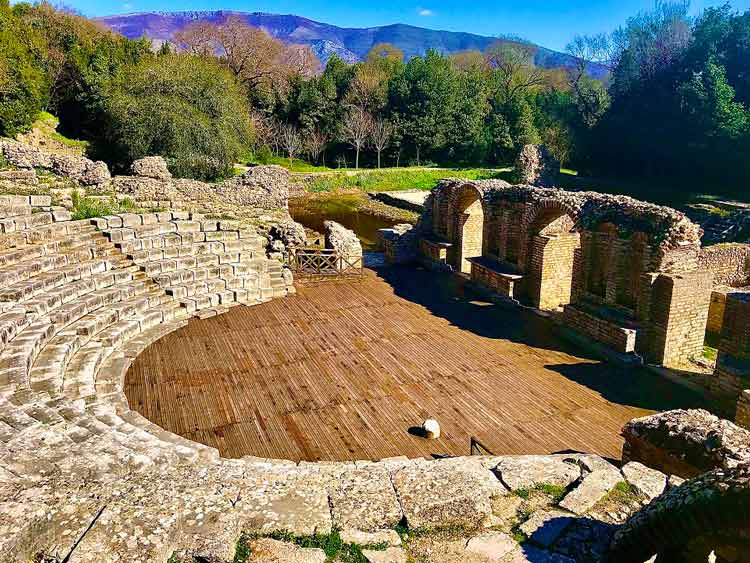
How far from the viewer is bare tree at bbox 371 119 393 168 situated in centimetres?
4581

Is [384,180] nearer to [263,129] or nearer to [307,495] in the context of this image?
[263,129]

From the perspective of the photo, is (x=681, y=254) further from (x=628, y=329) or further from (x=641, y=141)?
(x=641, y=141)

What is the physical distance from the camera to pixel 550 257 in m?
13.1

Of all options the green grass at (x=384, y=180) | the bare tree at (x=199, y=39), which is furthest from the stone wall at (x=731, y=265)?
the bare tree at (x=199, y=39)

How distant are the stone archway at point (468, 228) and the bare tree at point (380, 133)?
1193 inches

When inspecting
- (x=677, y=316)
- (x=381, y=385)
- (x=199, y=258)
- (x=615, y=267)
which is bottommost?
(x=381, y=385)

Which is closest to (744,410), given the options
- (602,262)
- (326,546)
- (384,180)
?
(602,262)

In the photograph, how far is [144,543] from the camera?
13.3 ft

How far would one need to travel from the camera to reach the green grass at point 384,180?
40094mm

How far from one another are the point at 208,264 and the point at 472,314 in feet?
20.9

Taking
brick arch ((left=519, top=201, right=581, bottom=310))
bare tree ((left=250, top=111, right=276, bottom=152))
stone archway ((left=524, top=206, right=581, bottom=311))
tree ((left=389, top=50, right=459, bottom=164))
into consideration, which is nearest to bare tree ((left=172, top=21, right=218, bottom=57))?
bare tree ((left=250, top=111, right=276, bottom=152))

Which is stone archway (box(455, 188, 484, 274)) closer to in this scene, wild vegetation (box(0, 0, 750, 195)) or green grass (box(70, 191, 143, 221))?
green grass (box(70, 191, 143, 221))

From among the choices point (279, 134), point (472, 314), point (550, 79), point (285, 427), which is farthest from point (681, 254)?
point (550, 79)

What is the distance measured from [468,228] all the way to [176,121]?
1891 cm
